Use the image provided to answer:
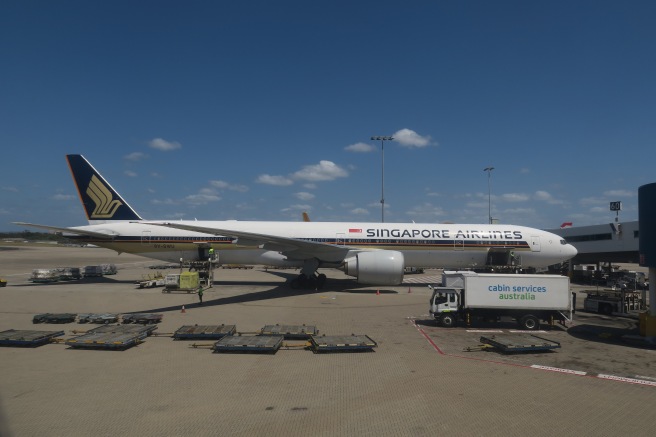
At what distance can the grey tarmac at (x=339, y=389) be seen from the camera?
6797mm

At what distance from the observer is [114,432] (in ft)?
21.1

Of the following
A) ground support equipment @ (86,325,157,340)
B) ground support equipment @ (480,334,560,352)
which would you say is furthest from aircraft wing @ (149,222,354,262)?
ground support equipment @ (480,334,560,352)

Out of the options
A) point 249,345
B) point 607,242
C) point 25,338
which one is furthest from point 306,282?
point 607,242

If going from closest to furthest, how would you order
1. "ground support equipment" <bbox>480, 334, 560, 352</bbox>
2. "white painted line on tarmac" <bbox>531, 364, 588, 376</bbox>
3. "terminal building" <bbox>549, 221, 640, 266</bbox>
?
"white painted line on tarmac" <bbox>531, 364, 588, 376</bbox> < "ground support equipment" <bbox>480, 334, 560, 352</bbox> < "terminal building" <bbox>549, 221, 640, 266</bbox>

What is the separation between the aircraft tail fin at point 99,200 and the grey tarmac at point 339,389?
13.3 metres

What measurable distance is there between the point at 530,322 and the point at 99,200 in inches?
1060

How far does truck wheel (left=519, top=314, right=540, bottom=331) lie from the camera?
14867mm

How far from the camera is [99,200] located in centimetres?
2703

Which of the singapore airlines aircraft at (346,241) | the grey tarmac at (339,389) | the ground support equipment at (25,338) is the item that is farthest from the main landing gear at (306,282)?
the ground support equipment at (25,338)

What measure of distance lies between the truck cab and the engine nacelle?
6045 mm

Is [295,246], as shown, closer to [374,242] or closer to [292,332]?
[374,242]

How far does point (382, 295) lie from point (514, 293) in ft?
30.5

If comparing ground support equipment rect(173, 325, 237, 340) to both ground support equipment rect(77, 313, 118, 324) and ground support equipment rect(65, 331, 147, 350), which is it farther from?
ground support equipment rect(77, 313, 118, 324)

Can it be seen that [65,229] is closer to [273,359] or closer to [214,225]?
[214,225]
